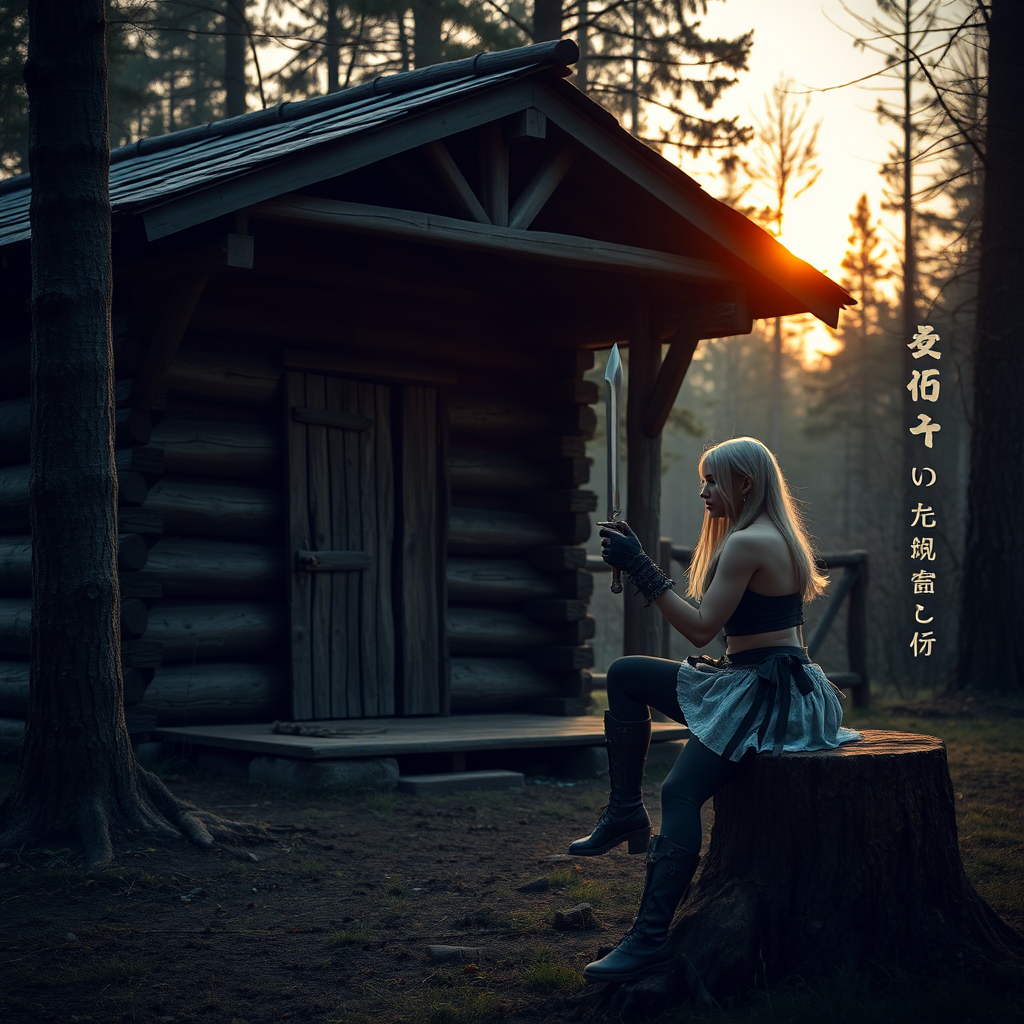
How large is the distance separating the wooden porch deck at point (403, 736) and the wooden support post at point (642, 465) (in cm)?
80

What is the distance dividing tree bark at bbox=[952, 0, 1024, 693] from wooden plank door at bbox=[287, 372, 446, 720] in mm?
6631

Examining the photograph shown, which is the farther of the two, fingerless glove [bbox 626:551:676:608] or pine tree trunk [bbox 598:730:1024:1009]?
fingerless glove [bbox 626:551:676:608]

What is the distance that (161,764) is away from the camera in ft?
26.3

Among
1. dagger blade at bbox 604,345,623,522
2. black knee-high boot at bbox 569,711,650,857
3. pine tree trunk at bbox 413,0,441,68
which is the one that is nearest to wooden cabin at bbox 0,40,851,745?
dagger blade at bbox 604,345,623,522

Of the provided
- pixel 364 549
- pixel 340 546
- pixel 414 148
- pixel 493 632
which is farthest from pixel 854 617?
pixel 414 148

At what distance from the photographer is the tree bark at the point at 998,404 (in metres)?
12.6

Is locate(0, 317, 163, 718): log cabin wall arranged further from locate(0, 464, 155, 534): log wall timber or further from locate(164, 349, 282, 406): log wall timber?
locate(164, 349, 282, 406): log wall timber

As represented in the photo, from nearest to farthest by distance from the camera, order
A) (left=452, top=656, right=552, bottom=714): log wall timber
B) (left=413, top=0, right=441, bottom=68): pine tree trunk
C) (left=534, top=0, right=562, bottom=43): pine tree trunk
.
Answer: (left=452, top=656, right=552, bottom=714): log wall timber → (left=534, top=0, right=562, bottom=43): pine tree trunk → (left=413, top=0, right=441, bottom=68): pine tree trunk

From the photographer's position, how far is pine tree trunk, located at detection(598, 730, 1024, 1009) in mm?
3928

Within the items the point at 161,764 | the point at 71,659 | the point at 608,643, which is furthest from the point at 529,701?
the point at 608,643

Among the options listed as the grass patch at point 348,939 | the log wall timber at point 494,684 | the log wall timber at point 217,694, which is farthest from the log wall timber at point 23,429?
the grass patch at point 348,939

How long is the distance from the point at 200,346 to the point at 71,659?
345cm

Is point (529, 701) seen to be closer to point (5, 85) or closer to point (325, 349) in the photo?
point (325, 349)

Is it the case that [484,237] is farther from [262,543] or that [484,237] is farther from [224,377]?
[262,543]
